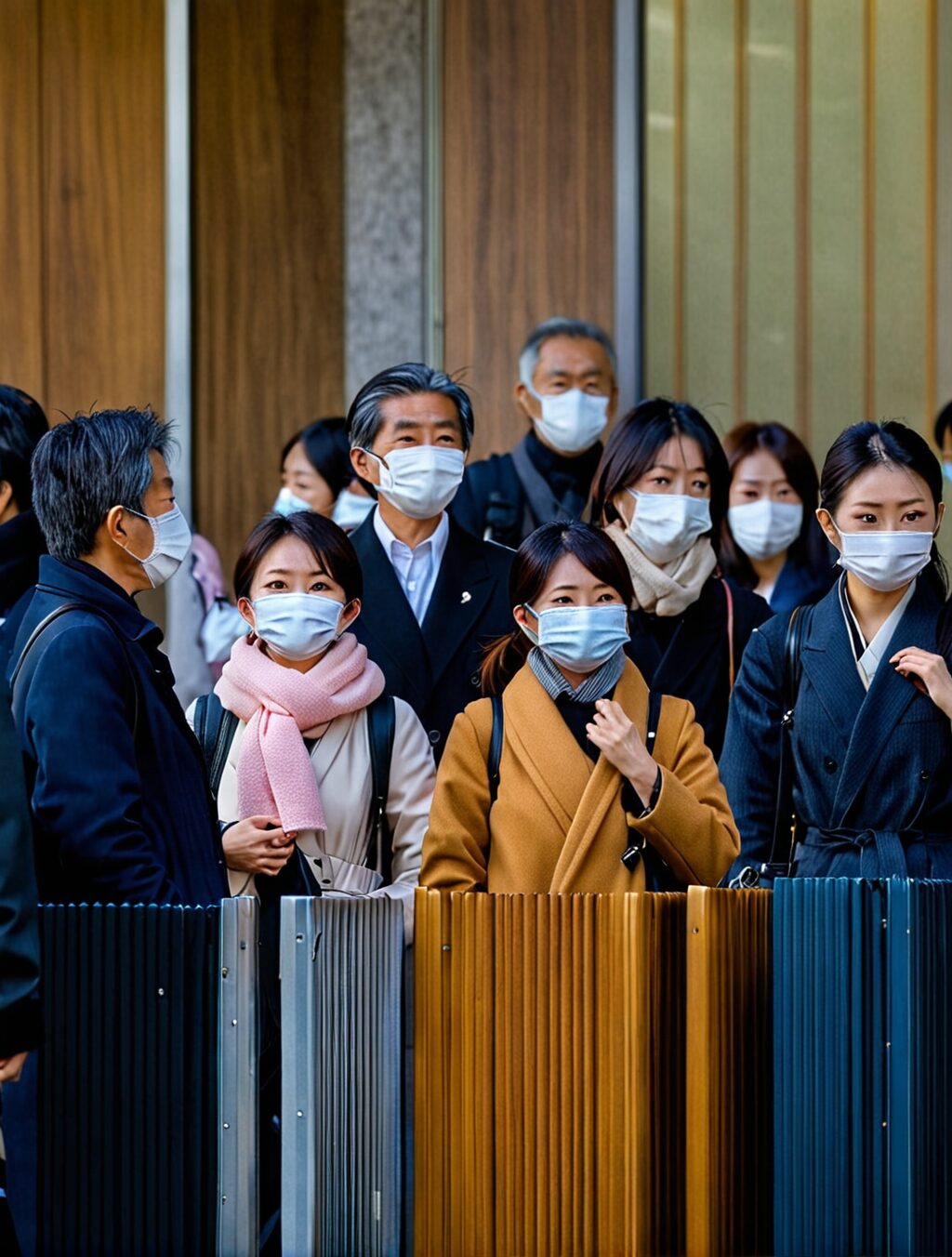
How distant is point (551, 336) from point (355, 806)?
8.68 ft

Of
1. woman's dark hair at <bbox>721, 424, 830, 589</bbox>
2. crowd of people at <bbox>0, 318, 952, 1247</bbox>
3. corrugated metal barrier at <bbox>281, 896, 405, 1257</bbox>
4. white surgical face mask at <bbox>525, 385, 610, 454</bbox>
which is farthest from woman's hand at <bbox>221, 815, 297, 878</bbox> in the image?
woman's dark hair at <bbox>721, 424, 830, 589</bbox>

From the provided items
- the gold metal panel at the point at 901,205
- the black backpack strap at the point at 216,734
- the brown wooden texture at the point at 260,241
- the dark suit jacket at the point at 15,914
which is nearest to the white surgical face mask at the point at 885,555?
the black backpack strap at the point at 216,734

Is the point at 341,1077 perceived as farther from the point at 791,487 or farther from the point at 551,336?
the point at 551,336

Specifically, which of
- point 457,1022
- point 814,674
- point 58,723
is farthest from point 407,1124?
point 814,674


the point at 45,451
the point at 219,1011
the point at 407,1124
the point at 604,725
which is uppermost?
the point at 45,451

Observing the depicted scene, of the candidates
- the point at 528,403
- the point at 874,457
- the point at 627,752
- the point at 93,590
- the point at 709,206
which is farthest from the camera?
the point at 709,206

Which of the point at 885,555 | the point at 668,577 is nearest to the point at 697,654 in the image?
the point at 668,577

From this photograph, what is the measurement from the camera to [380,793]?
5.67 meters

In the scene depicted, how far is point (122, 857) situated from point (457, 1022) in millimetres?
765

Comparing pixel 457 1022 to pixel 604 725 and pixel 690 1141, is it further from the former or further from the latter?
pixel 604 725

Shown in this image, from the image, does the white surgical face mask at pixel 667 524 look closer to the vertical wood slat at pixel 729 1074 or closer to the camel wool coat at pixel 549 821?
→ the camel wool coat at pixel 549 821

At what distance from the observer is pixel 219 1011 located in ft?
14.6

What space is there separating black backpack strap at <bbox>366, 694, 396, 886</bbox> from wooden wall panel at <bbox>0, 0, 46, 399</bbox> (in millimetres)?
3864

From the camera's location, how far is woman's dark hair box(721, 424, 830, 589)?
24.9ft
